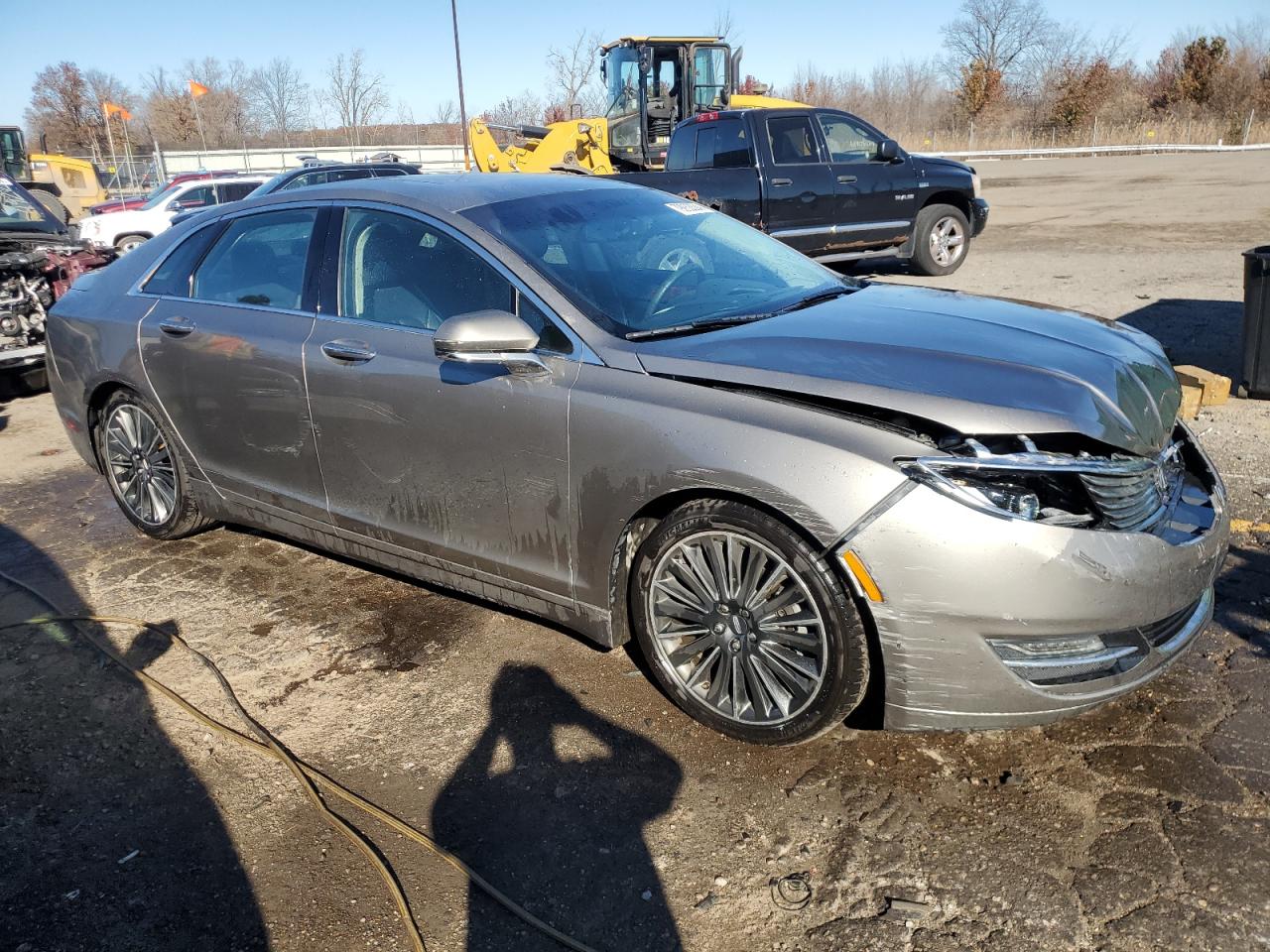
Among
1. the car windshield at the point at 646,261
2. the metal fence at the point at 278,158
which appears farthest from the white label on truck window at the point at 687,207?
the metal fence at the point at 278,158

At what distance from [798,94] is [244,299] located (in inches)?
2712

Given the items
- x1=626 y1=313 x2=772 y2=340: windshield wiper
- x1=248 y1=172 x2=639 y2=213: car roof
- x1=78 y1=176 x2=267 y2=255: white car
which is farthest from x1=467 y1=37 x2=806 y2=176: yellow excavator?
x1=626 y1=313 x2=772 y2=340: windshield wiper

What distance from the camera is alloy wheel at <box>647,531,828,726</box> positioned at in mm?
2795

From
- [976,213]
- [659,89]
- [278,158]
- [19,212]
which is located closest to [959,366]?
[19,212]

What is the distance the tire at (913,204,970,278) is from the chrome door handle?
397 inches

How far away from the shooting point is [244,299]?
4.18 m

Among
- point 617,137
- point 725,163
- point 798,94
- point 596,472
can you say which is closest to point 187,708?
point 596,472

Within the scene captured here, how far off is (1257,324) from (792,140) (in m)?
6.58

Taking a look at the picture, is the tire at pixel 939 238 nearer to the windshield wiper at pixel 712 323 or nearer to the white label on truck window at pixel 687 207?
the white label on truck window at pixel 687 207

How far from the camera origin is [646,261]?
358 cm

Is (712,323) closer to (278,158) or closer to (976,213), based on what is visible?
(976,213)

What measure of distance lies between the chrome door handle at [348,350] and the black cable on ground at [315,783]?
1.30m

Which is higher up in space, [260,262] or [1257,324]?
[260,262]

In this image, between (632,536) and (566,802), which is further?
(632,536)
